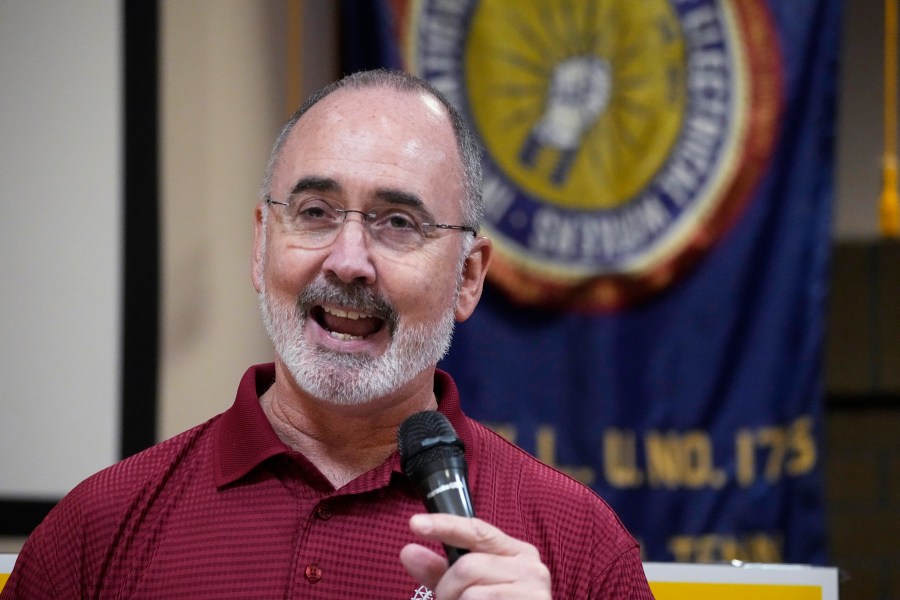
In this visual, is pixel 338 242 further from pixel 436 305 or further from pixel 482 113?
pixel 482 113

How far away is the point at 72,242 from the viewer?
7.86 feet

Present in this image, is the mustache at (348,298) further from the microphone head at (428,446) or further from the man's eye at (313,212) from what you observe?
the microphone head at (428,446)

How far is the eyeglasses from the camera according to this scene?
4.27 ft

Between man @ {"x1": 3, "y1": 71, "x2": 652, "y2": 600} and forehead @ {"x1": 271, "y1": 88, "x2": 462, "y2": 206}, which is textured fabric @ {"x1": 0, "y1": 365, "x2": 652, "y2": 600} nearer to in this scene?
man @ {"x1": 3, "y1": 71, "x2": 652, "y2": 600}

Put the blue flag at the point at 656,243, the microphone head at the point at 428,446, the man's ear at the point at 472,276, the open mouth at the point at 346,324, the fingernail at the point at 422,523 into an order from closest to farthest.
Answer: the fingernail at the point at 422,523, the microphone head at the point at 428,446, the open mouth at the point at 346,324, the man's ear at the point at 472,276, the blue flag at the point at 656,243

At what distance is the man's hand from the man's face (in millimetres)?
383

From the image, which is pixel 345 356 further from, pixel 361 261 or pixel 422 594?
pixel 422 594

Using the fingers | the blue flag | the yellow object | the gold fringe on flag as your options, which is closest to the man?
the yellow object

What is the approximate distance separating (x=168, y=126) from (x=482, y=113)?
837 millimetres

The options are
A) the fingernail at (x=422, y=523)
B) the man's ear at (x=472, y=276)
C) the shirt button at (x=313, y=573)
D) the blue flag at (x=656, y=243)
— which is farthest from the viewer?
the blue flag at (x=656, y=243)

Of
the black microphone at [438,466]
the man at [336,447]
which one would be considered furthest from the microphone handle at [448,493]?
the man at [336,447]

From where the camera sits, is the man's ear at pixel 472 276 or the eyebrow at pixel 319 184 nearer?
the eyebrow at pixel 319 184

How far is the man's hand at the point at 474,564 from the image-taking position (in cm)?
89

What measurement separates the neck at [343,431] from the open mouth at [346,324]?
3.4 inches
